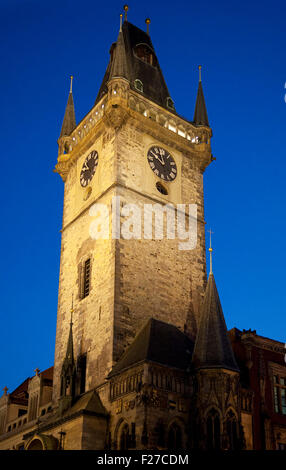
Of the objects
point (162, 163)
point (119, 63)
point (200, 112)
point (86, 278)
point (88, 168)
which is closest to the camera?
point (86, 278)

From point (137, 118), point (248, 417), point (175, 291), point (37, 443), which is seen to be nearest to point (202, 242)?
point (175, 291)

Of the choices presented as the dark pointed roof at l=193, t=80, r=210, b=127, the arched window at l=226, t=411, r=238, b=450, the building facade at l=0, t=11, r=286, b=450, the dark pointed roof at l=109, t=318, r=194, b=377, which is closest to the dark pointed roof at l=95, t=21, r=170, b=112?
the building facade at l=0, t=11, r=286, b=450

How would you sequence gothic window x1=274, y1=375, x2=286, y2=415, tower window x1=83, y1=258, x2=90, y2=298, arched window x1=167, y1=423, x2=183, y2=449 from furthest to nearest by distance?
tower window x1=83, y1=258, x2=90, y2=298, gothic window x1=274, y1=375, x2=286, y2=415, arched window x1=167, y1=423, x2=183, y2=449

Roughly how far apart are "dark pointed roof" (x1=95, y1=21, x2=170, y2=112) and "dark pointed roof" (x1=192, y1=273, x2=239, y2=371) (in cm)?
1574

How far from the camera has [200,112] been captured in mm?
45656

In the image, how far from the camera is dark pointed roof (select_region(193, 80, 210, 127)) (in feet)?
147

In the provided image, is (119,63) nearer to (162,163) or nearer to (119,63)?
(119,63)

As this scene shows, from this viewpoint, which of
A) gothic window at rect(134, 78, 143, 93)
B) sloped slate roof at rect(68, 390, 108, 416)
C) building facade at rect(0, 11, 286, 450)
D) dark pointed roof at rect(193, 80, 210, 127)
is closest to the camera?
building facade at rect(0, 11, 286, 450)

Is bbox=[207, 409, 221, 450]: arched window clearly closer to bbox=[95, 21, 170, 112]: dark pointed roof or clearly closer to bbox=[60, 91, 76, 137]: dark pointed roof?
bbox=[95, 21, 170, 112]: dark pointed roof

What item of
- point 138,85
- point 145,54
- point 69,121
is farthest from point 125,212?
point 145,54

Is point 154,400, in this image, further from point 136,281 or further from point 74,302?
point 74,302

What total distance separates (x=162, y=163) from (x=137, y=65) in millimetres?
8553

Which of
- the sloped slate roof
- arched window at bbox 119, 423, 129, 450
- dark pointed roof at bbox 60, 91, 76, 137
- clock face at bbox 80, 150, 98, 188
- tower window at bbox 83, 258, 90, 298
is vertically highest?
dark pointed roof at bbox 60, 91, 76, 137

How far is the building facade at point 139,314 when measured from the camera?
29859mm
